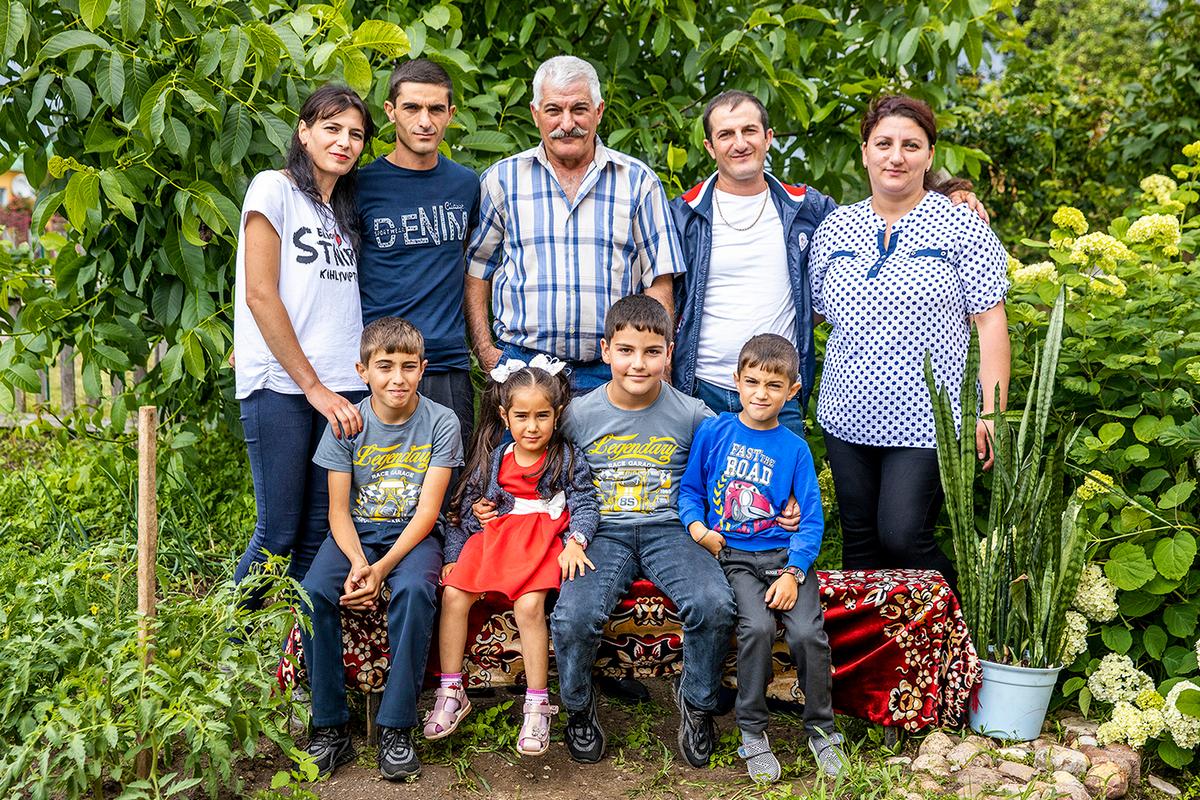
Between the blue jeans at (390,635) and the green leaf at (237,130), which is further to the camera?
the green leaf at (237,130)

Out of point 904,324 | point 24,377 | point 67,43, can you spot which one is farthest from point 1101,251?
point 24,377

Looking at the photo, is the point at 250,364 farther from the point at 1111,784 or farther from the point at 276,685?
the point at 1111,784

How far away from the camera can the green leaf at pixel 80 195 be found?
3.20 m

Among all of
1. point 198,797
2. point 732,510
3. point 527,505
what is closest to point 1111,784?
point 732,510

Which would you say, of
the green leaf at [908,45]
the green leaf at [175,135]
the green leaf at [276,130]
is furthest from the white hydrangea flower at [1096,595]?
the green leaf at [175,135]

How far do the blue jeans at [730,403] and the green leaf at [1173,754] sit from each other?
4.37 ft

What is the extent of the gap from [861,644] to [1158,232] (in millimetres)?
1643

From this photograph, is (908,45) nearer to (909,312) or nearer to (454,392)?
(909,312)

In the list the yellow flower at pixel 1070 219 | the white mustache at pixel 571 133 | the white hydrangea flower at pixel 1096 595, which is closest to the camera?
the white hydrangea flower at pixel 1096 595

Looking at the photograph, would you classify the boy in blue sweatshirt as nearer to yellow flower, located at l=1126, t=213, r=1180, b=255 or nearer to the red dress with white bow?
the red dress with white bow

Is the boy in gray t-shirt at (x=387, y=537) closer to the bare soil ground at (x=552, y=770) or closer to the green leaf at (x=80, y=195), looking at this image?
the bare soil ground at (x=552, y=770)

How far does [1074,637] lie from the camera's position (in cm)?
321

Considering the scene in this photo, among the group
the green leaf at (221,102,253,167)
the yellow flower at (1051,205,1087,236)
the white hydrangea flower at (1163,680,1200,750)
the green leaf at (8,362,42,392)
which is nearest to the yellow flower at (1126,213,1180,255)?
the yellow flower at (1051,205,1087,236)

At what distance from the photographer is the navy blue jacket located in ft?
11.3
